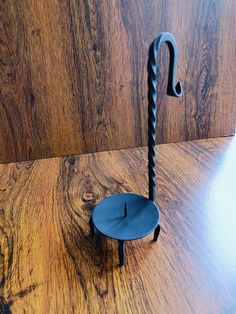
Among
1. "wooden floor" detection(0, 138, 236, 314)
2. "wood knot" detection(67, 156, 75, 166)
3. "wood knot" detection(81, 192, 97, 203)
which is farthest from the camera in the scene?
"wood knot" detection(67, 156, 75, 166)

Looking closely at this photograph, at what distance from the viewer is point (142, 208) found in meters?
0.52

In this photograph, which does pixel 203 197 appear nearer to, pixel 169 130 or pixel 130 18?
pixel 169 130

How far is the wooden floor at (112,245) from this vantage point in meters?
0.40

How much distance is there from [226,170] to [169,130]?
0.24 m

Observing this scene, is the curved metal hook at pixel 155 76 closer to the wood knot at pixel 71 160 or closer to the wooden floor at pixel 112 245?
the wooden floor at pixel 112 245

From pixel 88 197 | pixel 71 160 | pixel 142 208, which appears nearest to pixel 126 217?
pixel 142 208

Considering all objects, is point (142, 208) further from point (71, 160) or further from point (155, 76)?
point (71, 160)

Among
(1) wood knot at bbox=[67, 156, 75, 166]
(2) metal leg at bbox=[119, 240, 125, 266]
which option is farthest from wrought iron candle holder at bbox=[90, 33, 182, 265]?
(1) wood knot at bbox=[67, 156, 75, 166]

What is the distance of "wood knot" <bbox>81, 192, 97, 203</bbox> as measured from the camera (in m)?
0.63

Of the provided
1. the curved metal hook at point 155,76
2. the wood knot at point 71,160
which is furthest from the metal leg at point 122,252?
the wood knot at point 71,160

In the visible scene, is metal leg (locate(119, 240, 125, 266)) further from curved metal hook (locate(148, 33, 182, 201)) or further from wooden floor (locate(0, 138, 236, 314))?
curved metal hook (locate(148, 33, 182, 201))

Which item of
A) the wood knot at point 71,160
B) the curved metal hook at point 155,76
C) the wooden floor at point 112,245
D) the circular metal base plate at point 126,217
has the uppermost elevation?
the curved metal hook at point 155,76

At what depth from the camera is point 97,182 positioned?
708mm

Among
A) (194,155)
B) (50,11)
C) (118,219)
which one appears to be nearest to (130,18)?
(50,11)
